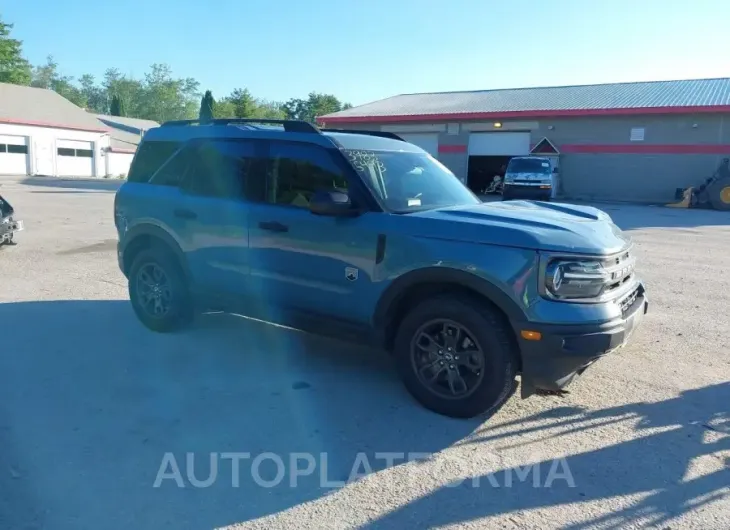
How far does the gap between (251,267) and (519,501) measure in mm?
2874

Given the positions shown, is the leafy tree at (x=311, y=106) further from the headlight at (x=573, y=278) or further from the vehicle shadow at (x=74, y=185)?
the headlight at (x=573, y=278)

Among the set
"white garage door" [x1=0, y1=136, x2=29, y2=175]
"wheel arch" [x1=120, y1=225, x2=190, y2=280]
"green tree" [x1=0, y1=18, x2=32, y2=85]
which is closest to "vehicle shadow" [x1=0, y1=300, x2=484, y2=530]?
"wheel arch" [x1=120, y1=225, x2=190, y2=280]

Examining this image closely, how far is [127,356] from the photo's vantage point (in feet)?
17.2

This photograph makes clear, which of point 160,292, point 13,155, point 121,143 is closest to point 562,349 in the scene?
point 160,292

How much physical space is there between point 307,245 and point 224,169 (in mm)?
1269

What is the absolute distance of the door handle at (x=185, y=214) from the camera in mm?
5434

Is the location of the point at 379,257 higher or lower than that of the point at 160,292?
higher

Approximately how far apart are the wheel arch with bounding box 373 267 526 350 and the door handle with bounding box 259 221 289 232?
106 cm

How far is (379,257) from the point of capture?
4324 mm

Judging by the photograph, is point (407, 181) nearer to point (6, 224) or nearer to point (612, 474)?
point (612, 474)

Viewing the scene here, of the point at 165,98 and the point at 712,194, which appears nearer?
the point at 712,194

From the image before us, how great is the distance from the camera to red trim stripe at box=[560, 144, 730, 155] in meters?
27.6

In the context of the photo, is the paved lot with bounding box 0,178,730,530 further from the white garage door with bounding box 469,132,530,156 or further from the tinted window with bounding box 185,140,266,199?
the white garage door with bounding box 469,132,530,156

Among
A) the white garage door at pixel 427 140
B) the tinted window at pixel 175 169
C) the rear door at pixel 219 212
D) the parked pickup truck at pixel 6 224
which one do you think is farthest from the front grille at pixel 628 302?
the white garage door at pixel 427 140
